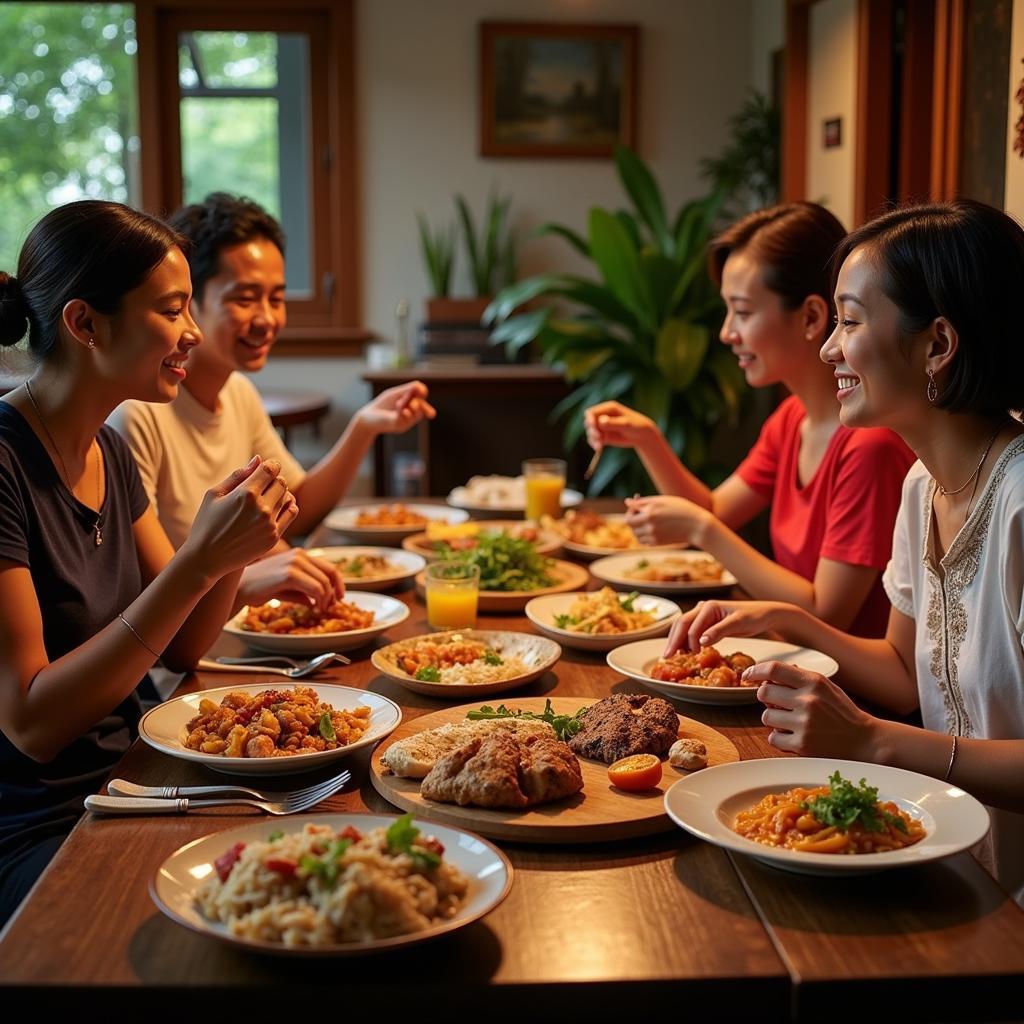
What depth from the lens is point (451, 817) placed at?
52.4 inches

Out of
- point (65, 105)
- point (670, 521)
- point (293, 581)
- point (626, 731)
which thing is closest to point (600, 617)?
point (670, 521)

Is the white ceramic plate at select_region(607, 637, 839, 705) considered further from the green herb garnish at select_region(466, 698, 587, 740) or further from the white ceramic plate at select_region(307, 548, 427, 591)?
the white ceramic plate at select_region(307, 548, 427, 591)

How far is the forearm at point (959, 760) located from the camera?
4.91ft

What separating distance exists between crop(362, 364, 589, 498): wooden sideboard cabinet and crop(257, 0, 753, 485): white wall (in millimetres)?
978

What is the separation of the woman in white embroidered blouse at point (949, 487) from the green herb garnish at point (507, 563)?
24.4 inches

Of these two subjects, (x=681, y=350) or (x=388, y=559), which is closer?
(x=388, y=559)

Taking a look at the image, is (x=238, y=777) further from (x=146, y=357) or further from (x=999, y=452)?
(x=999, y=452)

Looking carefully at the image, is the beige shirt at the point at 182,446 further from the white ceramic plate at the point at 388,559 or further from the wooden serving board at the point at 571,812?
the wooden serving board at the point at 571,812

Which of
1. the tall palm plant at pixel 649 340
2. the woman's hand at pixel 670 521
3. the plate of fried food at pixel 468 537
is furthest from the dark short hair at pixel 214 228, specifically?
the tall palm plant at pixel 649 340

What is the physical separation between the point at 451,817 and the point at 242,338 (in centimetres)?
174

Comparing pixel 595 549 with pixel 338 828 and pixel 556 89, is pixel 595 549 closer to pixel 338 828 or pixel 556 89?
pixel 338 828

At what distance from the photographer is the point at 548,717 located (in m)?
1.60

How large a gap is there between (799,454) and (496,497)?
1.07 m

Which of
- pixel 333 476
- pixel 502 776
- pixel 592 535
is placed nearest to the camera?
pixel 502 776
